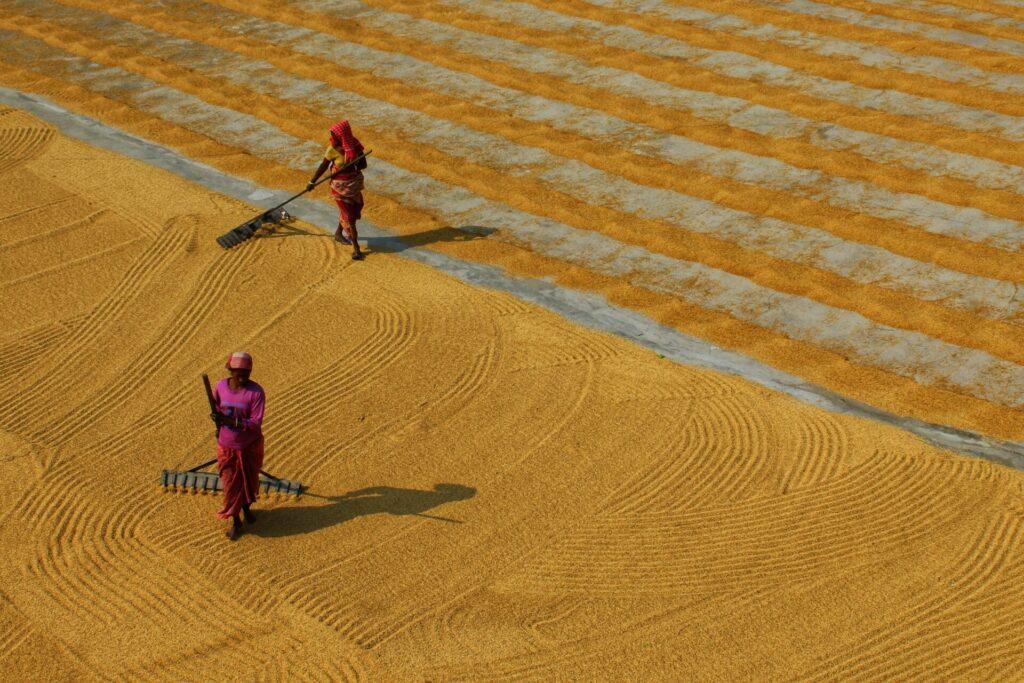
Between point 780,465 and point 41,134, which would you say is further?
point 41,134

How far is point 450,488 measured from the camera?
8281mm

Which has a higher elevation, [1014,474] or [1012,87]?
[1012,87]

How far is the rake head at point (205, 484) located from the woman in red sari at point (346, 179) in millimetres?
4061

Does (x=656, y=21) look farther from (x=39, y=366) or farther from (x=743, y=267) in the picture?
(x=39, y=366)

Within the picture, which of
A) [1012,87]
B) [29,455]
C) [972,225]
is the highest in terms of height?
[1012,87]

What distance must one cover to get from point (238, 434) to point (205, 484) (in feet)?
2.73

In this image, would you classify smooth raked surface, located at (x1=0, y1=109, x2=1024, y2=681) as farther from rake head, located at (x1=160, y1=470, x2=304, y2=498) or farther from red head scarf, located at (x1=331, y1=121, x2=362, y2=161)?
red head scarf, located at (x1=331, y1=121, x2=362, y2=161)

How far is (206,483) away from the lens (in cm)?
816

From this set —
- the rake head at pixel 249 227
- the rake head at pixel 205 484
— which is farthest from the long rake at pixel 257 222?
the rake head at pixel 205 484

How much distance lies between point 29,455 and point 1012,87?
12660 millimetres

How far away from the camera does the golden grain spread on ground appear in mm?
7020

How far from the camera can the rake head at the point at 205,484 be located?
8.15 meters

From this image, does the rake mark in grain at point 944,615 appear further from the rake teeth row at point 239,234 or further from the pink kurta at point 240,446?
the rake teeth row at point 239,234

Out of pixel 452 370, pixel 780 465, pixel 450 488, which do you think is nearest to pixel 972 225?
pixel 780 465
